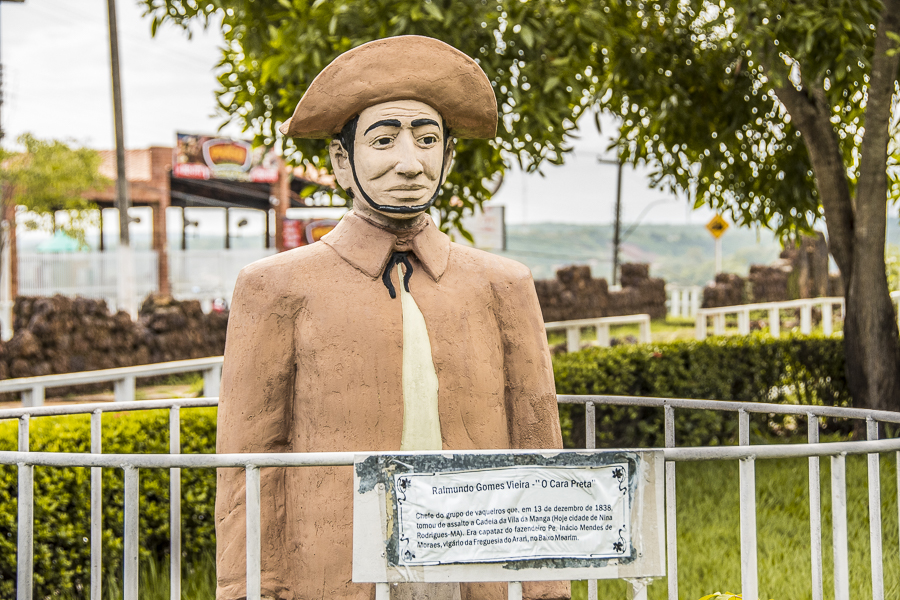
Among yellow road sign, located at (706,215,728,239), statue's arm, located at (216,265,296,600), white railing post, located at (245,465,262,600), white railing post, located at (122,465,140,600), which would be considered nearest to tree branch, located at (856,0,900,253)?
statue's arm, located at (216,265,296,600)

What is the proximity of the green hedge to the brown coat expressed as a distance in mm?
2066

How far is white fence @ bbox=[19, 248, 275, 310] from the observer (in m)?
15.7

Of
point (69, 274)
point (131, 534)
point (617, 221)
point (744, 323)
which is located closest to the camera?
point (131, 534)

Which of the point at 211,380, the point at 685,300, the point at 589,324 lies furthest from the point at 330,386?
the point at 685,300

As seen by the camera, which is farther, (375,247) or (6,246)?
(6,246)

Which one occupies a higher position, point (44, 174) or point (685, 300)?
point (44, 174)

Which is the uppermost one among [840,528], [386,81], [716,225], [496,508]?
[716,225]

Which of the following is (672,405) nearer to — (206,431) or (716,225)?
(206,431)

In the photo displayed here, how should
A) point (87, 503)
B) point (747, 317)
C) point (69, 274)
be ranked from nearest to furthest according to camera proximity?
1. point (87, 503)
2. point (747, 317)
3. point (69, 274)

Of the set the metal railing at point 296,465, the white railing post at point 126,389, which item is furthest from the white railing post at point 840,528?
the white railing post at point 126,389

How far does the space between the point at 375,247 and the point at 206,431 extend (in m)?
2.71

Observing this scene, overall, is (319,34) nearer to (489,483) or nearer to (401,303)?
(401,303)

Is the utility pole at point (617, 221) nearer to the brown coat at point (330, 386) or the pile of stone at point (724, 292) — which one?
the pile of stone at point (724, 292)

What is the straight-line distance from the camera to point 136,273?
17000mm
